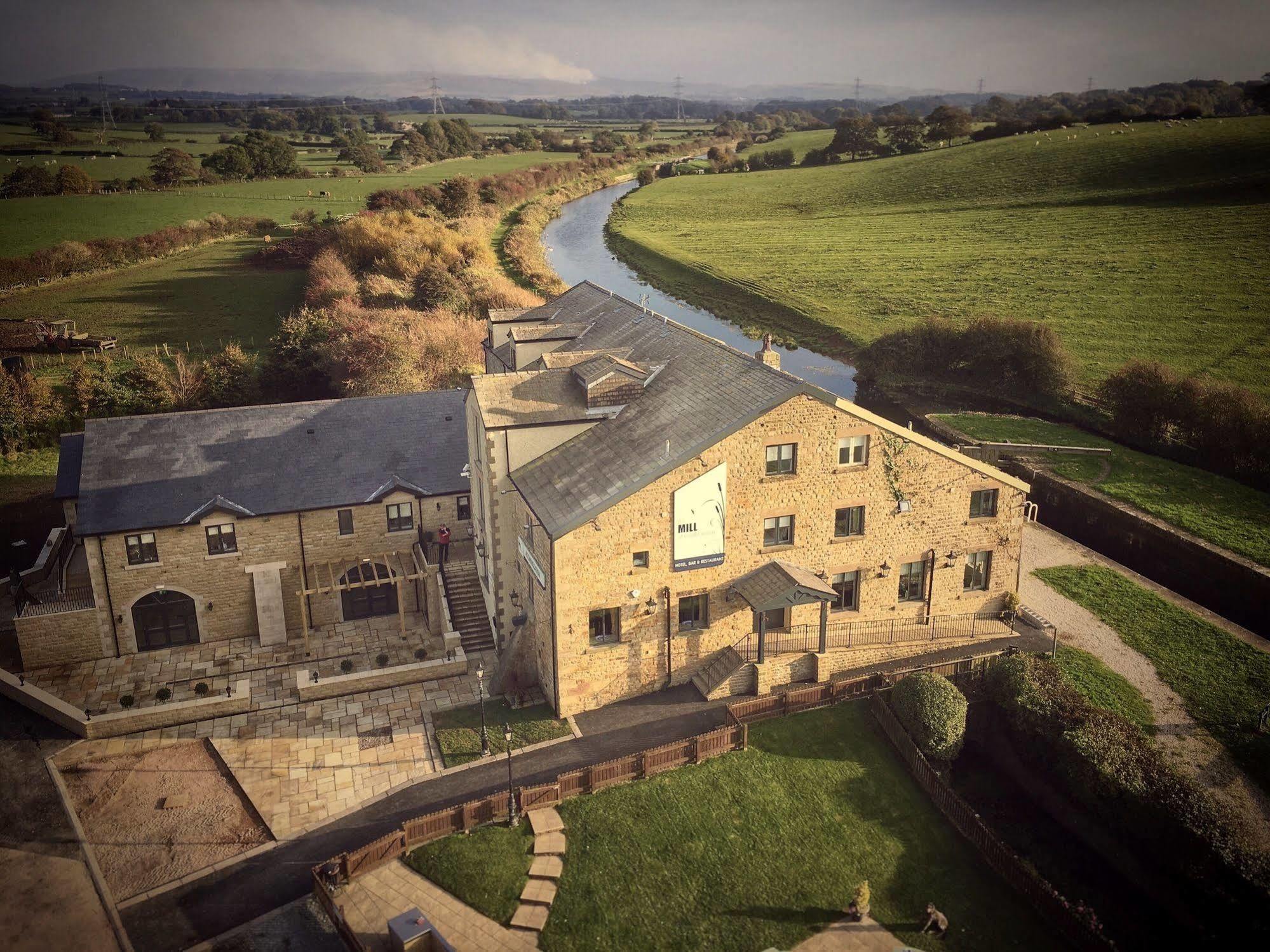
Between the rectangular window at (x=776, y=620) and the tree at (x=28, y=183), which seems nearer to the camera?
the rectangular window at (x=776, y=620)

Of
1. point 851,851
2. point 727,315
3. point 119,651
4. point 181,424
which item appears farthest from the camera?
point 727,315

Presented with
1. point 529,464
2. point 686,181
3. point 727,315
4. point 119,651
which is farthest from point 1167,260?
point 686,181

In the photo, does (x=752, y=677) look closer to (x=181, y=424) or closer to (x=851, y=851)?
(x=851, y=851)

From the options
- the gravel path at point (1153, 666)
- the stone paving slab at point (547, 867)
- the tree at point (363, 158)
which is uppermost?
the tree at point (363, 158)

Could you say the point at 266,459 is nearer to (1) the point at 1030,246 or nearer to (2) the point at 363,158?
(1) the point at 1030,246

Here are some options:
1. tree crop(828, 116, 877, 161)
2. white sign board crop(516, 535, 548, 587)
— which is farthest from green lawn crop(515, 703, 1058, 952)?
tree crop(828, 116, 877, 161)

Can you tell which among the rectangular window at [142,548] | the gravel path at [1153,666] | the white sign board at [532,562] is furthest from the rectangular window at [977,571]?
the rectangular window at [142,548]

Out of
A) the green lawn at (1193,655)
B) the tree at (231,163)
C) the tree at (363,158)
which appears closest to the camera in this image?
the green lawn at (1193,655)

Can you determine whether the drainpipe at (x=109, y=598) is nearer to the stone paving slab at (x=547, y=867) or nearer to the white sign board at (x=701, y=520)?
the stone paving slab at (x=547, y=867)

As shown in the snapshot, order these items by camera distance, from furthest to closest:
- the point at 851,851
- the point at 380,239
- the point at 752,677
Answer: the point at 380,239, the point at 752,677, the point at 851,851
